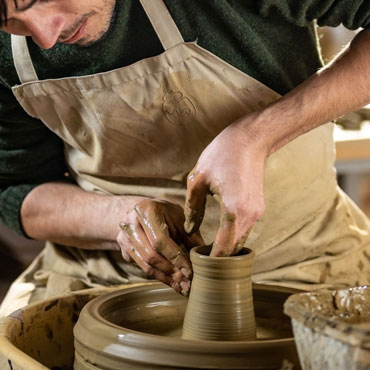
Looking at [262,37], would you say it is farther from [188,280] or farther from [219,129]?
[188,280]

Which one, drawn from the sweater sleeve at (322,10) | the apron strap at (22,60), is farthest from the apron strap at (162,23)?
the apron strap at (22,60)

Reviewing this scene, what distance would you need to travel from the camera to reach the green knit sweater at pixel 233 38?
1.47 m

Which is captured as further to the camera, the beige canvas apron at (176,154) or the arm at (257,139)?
the beige canvas apron at (176,154)

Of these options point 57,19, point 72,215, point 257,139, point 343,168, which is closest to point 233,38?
point 257,139

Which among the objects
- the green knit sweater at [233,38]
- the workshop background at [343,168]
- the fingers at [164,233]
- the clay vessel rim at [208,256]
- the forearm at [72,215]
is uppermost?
the green knit sweater at [233,38]

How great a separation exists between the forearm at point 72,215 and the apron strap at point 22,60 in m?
0.32

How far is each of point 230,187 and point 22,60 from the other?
62 centimetres

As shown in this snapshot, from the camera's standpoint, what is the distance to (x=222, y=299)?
1165mm

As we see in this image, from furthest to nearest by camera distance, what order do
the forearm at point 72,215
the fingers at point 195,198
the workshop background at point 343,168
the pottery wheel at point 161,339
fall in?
the workshop background at point 343,168 → the forearm at point 72,215 → the fingers at point 195,198 → the pottery wheel at point 161,339

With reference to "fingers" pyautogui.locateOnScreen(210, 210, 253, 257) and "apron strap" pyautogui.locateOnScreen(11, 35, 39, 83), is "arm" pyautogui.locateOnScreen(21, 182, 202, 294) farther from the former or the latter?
"apron strap" pyautogui.locateOnScreen(11, 35, 39, 83)

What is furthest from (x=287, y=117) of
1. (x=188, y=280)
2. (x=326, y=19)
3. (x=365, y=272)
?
(x=365, y=272)

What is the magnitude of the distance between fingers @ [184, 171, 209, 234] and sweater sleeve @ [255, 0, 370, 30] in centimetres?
41

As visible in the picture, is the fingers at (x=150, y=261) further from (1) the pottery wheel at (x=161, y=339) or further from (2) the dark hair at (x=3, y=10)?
(2) the dark hair at (x=3, y=10)

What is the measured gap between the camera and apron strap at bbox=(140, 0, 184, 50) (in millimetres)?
1464
